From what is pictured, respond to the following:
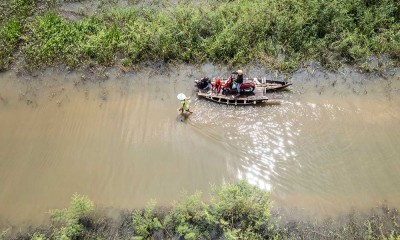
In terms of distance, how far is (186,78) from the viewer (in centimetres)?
1311

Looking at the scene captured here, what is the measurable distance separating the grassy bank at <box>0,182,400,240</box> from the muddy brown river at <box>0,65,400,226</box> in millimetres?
434

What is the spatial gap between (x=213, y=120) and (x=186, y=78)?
2.12m

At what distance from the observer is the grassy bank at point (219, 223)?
381 inches

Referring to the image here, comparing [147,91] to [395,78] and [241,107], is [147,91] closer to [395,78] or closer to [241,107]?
[241,107]

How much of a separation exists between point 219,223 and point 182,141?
2961 mm

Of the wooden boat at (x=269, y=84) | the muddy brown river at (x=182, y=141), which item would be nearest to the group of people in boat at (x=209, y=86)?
the wooden boat at (x=269, y=84)

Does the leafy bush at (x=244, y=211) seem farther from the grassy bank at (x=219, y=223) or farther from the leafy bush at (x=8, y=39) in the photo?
the leafy bush at (x=8, y=39)

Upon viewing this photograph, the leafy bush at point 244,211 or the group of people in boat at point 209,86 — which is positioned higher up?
the group of people in boat at point 209,86

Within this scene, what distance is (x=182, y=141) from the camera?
1153cm

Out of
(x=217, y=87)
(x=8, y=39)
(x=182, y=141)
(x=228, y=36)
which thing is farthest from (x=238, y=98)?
(x=8, y=39)

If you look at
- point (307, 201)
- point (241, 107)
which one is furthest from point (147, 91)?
point (307, 201)

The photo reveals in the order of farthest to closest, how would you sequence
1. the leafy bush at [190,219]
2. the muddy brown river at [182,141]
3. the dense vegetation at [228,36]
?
the dense vegetation at [228,36], the muddy brown river at [182,141], the leafy bush at [190,219]

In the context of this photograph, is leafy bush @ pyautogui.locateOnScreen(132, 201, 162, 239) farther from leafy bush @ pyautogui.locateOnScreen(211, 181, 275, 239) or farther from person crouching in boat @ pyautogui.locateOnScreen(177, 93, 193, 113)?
person crouching in boat @ pyautogui.locateOnScreen(177, 93, 193, 113)

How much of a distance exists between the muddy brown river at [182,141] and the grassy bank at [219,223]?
17.1 inches
